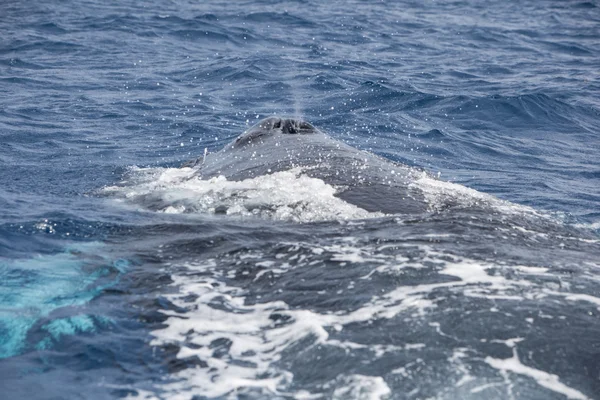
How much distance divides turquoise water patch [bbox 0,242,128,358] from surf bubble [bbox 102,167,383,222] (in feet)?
5.45

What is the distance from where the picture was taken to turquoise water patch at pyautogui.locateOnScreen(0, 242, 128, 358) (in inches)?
264

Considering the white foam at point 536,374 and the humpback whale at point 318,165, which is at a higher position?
the white foam at point 536,374

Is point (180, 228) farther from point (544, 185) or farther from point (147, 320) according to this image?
point (544, 185)

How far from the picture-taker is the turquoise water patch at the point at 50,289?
6695mm

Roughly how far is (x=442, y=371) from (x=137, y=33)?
77.9 ft

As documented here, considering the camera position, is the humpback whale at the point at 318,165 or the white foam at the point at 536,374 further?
the humpback whale at the point at 318,165

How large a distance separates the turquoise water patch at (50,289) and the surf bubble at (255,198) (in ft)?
5.45

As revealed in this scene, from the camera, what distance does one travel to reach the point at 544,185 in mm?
14711

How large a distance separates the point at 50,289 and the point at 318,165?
4.10 metres

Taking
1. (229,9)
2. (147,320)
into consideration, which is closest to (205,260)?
(147,320)

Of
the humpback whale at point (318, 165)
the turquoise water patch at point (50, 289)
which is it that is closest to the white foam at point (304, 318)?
the turquoise water patch at point (50, 289)

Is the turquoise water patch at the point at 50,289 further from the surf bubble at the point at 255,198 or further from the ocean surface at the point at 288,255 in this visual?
the surf bubble at the point at 255,198

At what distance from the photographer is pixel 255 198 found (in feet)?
32.1

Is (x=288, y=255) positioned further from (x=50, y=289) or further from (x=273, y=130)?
(x=273, y=130)
